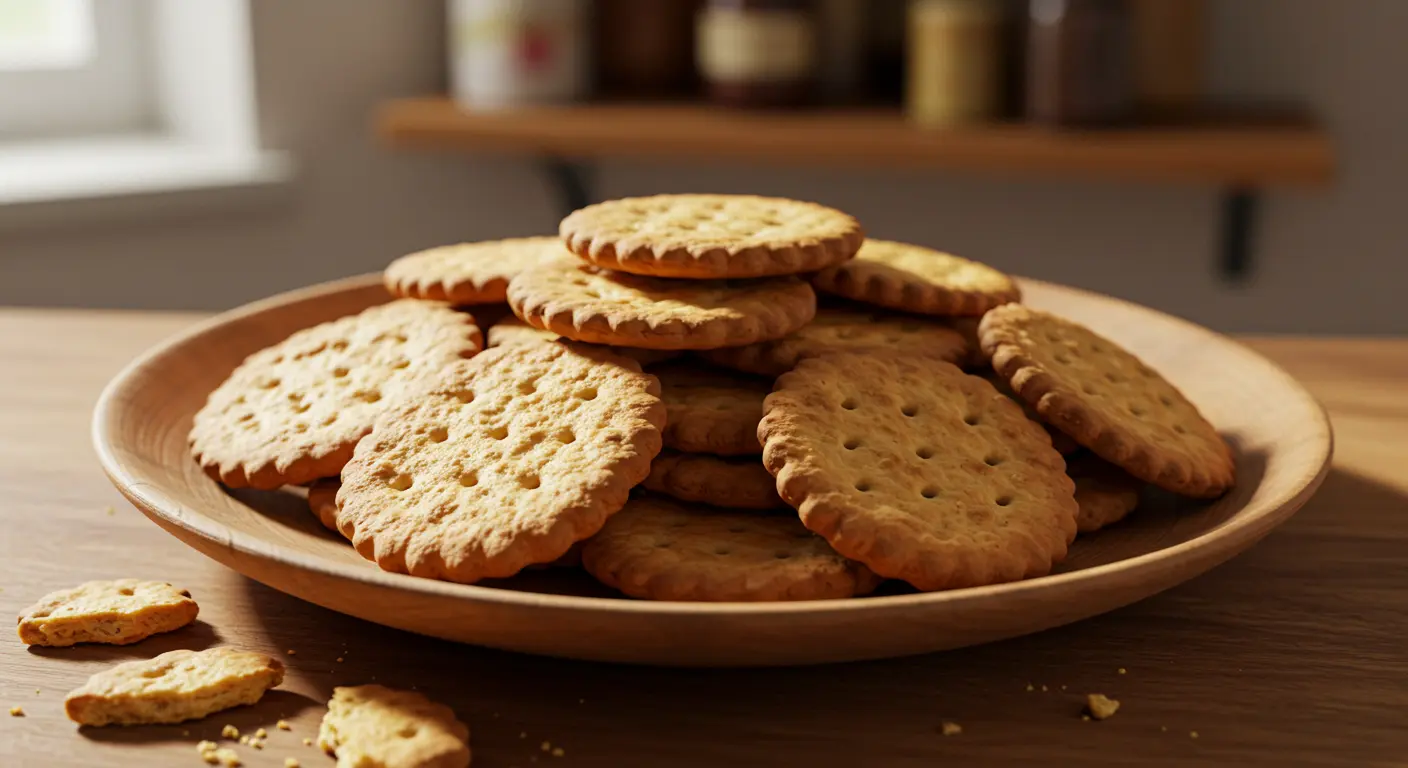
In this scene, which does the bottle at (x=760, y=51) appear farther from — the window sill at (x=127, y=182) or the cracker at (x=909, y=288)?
the cracker at (x=909, y=288)

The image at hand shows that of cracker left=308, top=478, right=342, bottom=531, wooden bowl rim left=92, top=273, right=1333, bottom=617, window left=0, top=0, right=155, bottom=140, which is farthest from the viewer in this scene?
window left=0, top=0, right=155, bottom=140

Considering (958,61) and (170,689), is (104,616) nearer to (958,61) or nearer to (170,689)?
(170,689)

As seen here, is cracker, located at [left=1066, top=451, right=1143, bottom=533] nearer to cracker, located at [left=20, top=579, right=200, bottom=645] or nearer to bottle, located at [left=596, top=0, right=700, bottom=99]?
cracker, located at [left=20, top=579, right=200, bottom=645]

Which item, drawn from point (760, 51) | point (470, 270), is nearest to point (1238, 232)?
point (760, 51)

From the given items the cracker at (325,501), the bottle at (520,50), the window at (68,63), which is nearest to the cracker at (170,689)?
the cracker at (325,501)

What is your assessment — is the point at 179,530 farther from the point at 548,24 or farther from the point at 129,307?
the point at 129,307

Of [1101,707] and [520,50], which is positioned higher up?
[520,50]

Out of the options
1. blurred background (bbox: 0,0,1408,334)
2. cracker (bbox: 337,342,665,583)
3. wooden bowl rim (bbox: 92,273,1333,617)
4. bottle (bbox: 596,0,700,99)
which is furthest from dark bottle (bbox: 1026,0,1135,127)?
cracker (bbox: 337,342,665,583)
